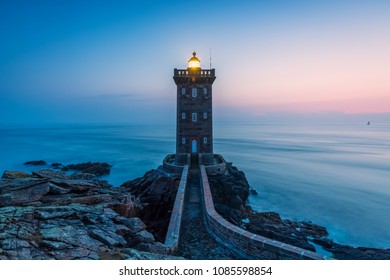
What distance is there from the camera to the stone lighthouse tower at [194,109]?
14883mm

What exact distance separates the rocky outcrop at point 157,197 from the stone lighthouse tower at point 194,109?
2.32m

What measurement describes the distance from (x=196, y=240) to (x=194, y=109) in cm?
Result: 1005

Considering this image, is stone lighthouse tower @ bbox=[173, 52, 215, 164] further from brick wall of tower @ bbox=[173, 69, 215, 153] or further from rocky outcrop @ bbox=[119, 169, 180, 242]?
rocky outcrop @ bbox=[119, 169, 180, 242]

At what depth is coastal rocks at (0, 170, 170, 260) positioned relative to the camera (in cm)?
369

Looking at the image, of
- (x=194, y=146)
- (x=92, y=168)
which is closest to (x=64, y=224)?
(x=194, y=146)

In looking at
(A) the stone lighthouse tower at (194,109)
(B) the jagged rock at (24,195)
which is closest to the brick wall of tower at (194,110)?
(A) the stone lighthouse tower at (194,109)

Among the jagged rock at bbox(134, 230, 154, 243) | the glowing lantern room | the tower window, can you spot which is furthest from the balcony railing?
the jagged rock at bbox(134, 230, 154, 243)

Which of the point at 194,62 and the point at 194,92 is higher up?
the point at 194,62

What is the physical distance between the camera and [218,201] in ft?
41.5

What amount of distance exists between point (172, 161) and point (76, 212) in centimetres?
1117

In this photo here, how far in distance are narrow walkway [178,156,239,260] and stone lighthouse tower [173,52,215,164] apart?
6.41 metres

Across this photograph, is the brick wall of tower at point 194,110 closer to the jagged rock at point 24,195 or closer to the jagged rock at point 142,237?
the jagged rock at point 24,195

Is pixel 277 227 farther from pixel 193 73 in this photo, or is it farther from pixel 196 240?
pixel 193 73

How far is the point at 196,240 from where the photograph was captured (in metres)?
6.28
